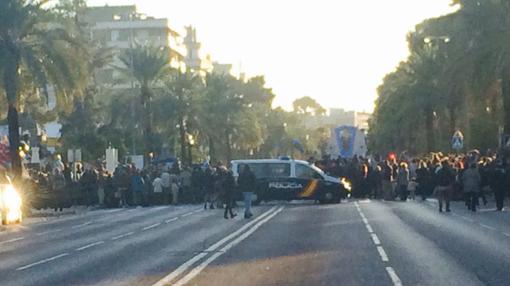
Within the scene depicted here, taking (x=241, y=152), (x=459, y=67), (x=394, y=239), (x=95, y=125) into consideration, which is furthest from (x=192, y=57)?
(x=394, y=239)

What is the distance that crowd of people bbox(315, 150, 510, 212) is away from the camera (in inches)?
1475

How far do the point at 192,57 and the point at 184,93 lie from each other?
85.3 m

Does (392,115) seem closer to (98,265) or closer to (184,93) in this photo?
(184,93)

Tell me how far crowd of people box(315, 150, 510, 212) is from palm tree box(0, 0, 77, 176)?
1317 centimetres

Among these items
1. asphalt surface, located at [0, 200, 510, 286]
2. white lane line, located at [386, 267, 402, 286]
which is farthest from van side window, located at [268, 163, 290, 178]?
white lane line, located at [386, 267, 402, 286]

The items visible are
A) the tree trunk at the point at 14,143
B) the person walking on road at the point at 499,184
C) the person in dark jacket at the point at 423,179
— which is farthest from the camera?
the person in dark jacket at the point at 423,179

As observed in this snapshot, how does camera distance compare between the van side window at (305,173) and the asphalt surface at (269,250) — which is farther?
the van side window at (305,173)

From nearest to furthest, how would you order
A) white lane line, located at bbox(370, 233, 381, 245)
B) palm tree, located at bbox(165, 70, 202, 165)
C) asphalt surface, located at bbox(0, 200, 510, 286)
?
1. asphalt surface, located at bbox(0, 200, 510, 286)
2. white lane line, located at bbox(370, 233, 381, 245)
3. palm tree, located at bbox(165, 70, 202, 165)

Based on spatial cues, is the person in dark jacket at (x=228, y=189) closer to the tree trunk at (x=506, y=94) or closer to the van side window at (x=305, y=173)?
the van side window at (x=305, y=173)

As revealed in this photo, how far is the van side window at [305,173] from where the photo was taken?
47031 mm

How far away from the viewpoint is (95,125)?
90.9 m

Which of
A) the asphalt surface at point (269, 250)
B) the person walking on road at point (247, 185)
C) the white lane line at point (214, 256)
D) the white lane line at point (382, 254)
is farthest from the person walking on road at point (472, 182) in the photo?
the white lane line at point (382, 254)

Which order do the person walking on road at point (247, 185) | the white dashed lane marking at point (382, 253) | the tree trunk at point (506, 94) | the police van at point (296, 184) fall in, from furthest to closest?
the police van at point (296, 184) → the tree trunk at point (506, 94) → the person walking on road at point (247, 185) → the white dashed lane marking at point (382, 253)

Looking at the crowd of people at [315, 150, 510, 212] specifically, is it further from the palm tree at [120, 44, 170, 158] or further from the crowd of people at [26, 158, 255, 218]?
the palm tree at [120, 44, 170, 158]
